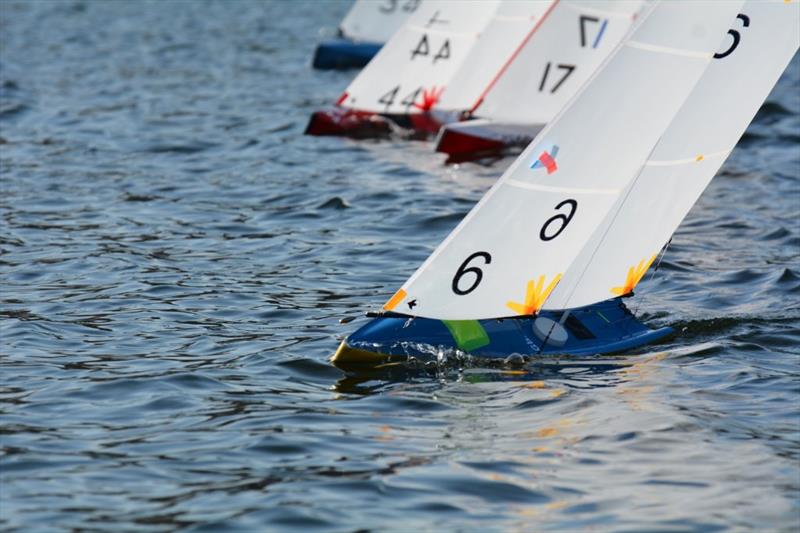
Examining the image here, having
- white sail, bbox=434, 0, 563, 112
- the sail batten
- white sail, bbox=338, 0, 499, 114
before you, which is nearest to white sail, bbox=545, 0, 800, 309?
the sail batten

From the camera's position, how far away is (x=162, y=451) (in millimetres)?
9547

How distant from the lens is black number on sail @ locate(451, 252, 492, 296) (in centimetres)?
1112

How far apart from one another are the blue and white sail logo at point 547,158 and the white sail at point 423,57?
1344 centimetres

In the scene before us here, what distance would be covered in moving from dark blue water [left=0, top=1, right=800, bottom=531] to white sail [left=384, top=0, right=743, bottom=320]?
65cm

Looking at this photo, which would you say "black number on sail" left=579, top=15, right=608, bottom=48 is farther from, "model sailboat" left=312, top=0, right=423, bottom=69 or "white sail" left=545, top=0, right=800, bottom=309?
"model sailboat" left=312, top=0, right=423, bottom=69

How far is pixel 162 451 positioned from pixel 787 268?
803cm

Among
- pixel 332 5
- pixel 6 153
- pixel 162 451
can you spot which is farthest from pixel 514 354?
pixel 332 5

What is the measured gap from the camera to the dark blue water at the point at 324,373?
8688 millimetres

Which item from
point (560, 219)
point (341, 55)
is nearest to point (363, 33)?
point (341, 55)

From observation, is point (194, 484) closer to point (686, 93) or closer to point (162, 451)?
point (162, 451)

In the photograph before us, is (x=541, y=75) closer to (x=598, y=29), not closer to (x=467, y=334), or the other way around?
(x=598, y=29)

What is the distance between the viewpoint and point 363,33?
37688mm

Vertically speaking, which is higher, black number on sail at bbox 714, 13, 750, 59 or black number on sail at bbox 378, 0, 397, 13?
black number on sail at bbox 714, 13, 750, 59

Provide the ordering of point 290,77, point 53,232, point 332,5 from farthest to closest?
point 332,5, point 290,77, point 53,232
